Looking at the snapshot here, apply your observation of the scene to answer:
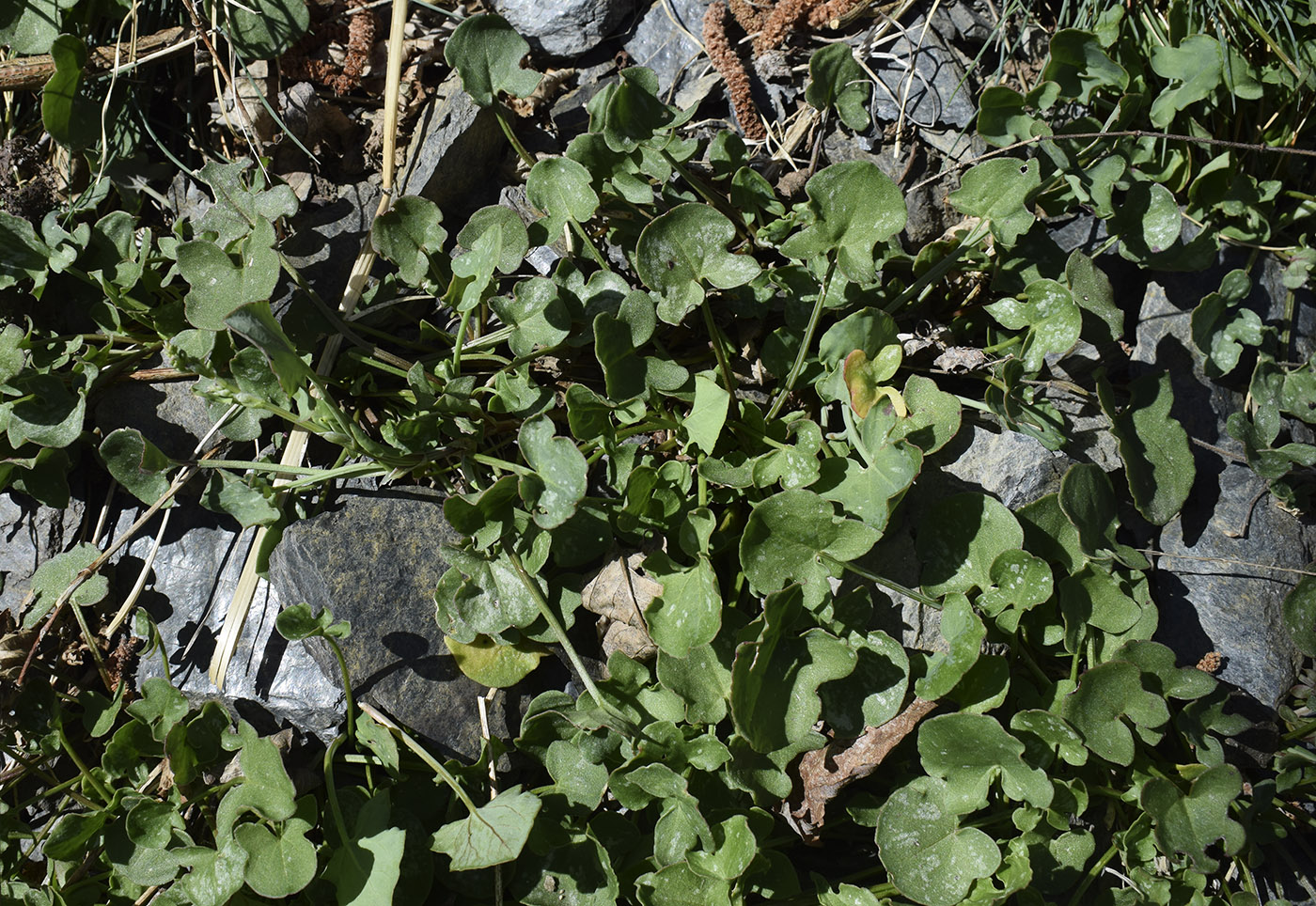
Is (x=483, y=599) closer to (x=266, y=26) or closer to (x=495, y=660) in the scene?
(x=495, y=660)

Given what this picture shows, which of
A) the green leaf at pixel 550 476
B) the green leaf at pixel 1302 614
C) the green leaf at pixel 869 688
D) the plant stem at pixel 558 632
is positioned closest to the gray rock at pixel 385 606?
the plant stem at pixel 558 632

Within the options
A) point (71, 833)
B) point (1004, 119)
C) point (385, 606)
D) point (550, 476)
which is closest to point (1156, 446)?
point (1004, 119)

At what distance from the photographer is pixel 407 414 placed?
6.68 feet

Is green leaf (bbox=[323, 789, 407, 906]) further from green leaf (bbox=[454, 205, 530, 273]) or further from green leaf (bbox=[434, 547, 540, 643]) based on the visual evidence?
green leaf (bbox=[454, 205, 530, 273])

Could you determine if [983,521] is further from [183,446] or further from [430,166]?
[183,446]

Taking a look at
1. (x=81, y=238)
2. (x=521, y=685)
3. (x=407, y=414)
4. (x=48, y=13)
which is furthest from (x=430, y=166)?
(x=521, y=685)

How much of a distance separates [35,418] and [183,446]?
288mm

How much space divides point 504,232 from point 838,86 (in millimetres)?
811

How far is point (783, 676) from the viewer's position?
1692 mm

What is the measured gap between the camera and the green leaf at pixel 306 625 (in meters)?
1.74

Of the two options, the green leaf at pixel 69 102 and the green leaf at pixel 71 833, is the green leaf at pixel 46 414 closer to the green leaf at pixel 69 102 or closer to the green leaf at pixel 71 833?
the green leaf at pixel 69 102

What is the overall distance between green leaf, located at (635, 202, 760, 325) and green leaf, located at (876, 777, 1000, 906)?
102 centimetres

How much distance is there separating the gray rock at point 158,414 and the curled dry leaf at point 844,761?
1.54 meters

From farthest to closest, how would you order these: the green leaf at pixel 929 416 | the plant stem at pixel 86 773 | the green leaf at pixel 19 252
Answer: the green leaf at pixel 19 252 → the plant stem at pixel 86 773 → the green leaf at pixel 929 416
